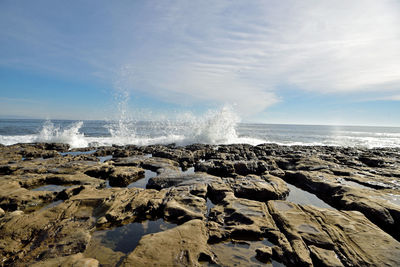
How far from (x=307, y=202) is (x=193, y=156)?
8.61 metres

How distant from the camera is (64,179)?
26.4 feet

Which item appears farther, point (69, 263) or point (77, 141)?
point (77, 141)

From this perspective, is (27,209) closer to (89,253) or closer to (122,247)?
(89,253)

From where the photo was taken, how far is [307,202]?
675 cm

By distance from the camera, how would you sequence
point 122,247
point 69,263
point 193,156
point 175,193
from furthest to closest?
point 193,156, point 175,193, point 122,247, point 69,263

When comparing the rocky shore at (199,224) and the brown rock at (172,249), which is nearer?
the brown rock at (172,249)

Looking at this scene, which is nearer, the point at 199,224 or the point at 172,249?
the point at 172,249

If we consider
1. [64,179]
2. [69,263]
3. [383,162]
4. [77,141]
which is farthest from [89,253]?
[77,141]

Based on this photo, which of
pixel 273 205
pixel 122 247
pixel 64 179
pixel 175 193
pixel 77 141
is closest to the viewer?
pixel 122 247

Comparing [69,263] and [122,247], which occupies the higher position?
[69,263]

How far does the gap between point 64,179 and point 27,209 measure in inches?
98.8

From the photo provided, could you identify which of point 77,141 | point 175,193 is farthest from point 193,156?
point 77,141

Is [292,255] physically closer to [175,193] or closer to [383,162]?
[175,193]

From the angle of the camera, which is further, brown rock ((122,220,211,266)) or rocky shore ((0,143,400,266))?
rocky shore ((0,143,400,266))
